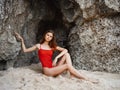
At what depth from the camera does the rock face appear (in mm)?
6004

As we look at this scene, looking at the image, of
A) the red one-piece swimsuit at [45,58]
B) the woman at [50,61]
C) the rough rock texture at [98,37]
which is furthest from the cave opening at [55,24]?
the red one-piece swimsuit at [45,58]

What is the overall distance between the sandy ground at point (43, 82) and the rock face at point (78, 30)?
73 centimetres

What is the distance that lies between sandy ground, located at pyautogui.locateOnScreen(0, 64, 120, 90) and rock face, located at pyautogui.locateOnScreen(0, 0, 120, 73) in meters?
0.73

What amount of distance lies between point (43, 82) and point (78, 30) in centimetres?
193

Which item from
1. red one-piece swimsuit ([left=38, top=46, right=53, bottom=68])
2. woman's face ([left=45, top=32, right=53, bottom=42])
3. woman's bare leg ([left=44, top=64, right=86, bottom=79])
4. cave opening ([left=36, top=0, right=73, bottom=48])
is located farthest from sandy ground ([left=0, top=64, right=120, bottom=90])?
cave opening ([left=36, top=0, right=73, bottom=48])

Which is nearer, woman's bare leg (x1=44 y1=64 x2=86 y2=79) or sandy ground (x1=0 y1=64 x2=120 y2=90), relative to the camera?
sandy ground (x1=0 y1=64 x2=120 y2=90)

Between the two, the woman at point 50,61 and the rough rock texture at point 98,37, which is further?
the rough rock texture at point 98,37

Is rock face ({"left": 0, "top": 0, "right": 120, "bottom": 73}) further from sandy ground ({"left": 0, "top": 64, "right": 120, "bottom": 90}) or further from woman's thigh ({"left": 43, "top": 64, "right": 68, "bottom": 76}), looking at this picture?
woman's thigh ({"left": 43, "top": 64, "right": 68, "bottom": 76})

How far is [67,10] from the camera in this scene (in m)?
6.70

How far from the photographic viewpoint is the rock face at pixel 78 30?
6004 mm

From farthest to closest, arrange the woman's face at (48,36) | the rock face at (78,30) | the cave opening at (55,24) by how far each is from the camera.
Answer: the cave opening at (55,24), the rock face at (78,30), the woman's face at (48,36)

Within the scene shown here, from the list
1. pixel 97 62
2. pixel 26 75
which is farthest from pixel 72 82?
pixel 97 62

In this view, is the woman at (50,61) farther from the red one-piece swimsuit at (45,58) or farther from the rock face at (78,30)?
the rock face at (78,30)

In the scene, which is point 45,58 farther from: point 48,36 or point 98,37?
point 98,37
